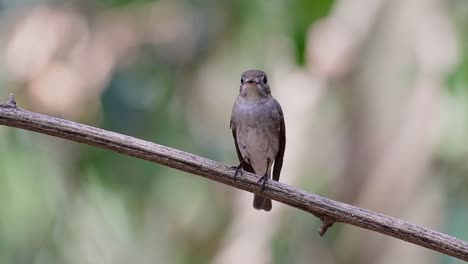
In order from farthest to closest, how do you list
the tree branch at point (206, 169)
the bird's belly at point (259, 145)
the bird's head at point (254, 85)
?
1. the bird's belly at point (259, 145)
2. the bird's head at point (254, 85)
3. the tree branch at point (206, 169)

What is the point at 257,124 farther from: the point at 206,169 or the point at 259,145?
the point at 206,169

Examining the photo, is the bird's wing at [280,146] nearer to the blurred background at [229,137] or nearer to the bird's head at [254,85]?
the bird's head at [254,85]

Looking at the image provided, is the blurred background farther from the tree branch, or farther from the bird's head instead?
the tree branch

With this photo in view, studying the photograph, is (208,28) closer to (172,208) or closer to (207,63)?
(207,63)

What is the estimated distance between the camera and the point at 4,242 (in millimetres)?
6270

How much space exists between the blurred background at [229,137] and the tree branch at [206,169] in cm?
232

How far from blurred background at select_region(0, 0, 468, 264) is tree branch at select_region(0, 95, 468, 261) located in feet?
7.62

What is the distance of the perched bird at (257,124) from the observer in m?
5.96

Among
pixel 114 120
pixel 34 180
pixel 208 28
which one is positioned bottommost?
pixel 34 180

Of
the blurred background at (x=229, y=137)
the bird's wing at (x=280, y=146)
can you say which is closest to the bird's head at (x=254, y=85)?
the bird's wing at (x=280, y=146)

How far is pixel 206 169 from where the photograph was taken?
13.4 ft

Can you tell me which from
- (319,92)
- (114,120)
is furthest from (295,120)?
(114,120)

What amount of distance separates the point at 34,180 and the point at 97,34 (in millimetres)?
1833

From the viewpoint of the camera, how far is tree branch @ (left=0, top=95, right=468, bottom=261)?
149 inches
